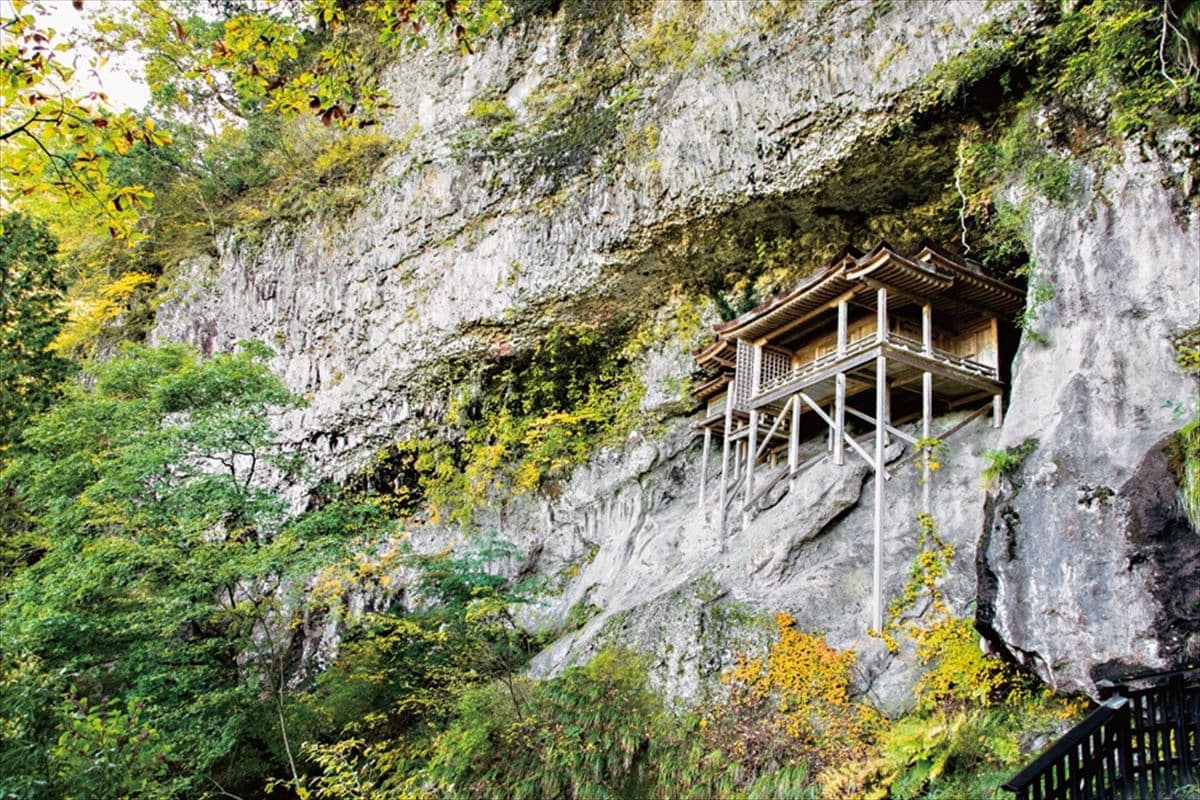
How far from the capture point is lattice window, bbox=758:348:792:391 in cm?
1543

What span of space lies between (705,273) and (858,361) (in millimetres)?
5294

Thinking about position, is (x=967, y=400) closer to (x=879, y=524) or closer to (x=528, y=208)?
(x=879, y=524)

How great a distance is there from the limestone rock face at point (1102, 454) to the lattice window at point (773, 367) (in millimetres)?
5072

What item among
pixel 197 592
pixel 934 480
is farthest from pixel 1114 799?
pixel 197 592

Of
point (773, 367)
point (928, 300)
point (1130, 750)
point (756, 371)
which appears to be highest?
point (928, 300)

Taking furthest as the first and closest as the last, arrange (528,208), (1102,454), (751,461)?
(528,208), (751,461), (1102,454)

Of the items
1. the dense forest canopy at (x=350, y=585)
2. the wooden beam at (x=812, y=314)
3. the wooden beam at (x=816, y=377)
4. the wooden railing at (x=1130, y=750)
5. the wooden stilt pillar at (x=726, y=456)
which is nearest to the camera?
the wooden railing at (x=1130, y=750)

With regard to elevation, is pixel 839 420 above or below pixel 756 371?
below

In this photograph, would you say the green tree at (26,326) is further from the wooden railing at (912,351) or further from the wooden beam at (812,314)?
the wooden railing at (912,351)

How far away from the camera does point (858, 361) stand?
42.8 ft

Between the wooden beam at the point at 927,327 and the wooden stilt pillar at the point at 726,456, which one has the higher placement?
the wooden beam at the point at 927,327

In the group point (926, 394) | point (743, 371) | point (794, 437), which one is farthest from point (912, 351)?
point (743, 371)

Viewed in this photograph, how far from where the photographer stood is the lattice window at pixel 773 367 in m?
15.4

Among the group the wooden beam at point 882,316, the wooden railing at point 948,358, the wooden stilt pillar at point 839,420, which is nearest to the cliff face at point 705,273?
the wooden stilt pillar at point 839,420
